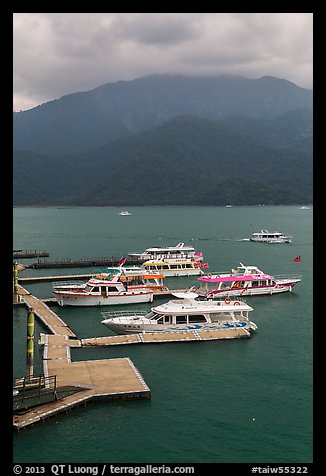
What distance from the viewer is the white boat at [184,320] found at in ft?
166

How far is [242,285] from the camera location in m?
70.9

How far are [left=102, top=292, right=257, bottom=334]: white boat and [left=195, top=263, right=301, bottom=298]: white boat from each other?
14688 millimetres

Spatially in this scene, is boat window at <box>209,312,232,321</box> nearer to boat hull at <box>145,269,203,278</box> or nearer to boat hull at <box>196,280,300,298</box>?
boat hull at <box>196,280,300,298</box>

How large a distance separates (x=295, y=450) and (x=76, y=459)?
13.3m

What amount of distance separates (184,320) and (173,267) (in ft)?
141

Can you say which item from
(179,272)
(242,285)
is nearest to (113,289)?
(242,285)

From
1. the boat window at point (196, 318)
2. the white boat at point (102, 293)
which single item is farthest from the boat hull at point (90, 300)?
the boat window at point (196, 318)

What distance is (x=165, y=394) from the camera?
3597 cm

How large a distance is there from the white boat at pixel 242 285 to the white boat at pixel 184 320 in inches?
578

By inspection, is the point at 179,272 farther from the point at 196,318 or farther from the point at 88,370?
the point at 88,370

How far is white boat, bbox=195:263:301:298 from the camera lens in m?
69.6

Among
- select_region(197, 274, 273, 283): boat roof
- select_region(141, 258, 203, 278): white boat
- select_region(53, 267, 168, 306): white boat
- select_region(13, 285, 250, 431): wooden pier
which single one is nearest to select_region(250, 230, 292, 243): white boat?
select_region(141, 258, 203, 278): white boat

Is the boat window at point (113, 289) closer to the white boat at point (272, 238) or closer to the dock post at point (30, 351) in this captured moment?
the dock post at point (30, 351)
